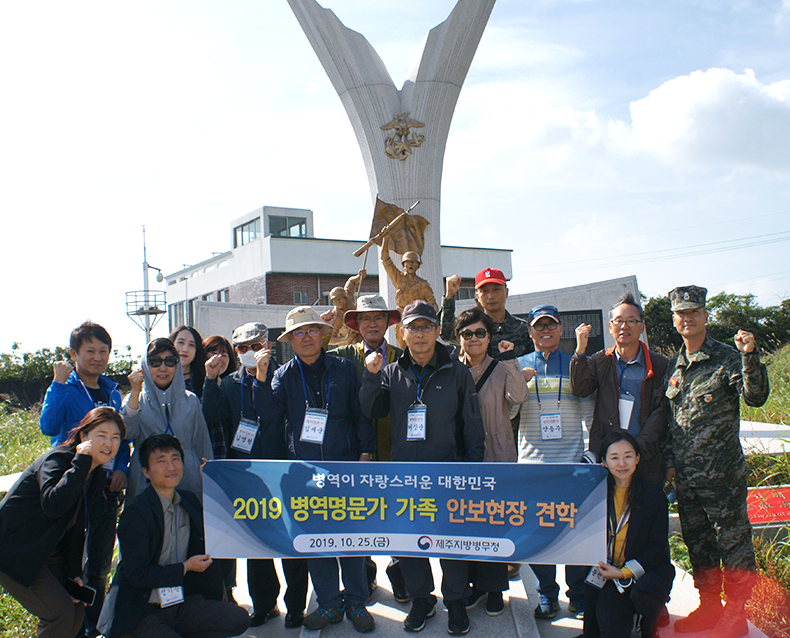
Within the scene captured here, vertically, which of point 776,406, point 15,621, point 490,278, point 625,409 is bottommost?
point 15,621

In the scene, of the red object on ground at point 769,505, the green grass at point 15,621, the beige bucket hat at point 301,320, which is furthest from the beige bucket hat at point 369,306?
the red object on ground at point 769,505

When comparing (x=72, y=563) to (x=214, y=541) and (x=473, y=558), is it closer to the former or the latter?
(x=214, y=541)

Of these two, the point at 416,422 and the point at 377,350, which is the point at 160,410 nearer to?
the point at 377,350

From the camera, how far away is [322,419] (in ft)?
10.4

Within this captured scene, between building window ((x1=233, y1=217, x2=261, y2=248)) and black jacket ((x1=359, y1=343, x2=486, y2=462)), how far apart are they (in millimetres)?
28818

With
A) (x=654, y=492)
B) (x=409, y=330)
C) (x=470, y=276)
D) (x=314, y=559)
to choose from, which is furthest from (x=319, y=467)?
(x=470, y=276)

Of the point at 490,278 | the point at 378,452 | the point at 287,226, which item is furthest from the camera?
the point at 287,226

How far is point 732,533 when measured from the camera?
2832mm

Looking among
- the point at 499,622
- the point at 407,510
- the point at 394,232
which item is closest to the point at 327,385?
the point at 407,510

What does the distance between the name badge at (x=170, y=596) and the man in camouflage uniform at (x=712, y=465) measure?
8.21 feet

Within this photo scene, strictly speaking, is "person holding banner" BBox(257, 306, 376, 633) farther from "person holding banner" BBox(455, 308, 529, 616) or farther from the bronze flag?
the bronze flag

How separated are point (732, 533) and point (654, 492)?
442 millimetres

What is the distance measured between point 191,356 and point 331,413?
107 cm

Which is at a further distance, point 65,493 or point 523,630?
point 523,630
